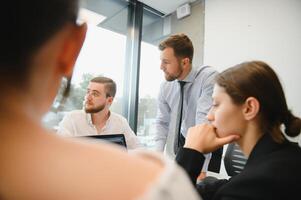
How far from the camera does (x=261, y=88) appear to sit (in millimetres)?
945

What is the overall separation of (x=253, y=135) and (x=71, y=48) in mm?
871

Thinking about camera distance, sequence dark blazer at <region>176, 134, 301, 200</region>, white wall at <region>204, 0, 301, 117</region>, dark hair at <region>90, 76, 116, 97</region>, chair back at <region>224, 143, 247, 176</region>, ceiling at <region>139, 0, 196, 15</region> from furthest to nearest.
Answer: ceiling at <region>139, 0, 196, 15</region>, white wall at <region>204, 0, 301, 117</region>, dark hair at <region>90, 76, 116, 97</region>, chair back at <region>224, 143, 247, 176</region>, dark blazer at <region>176, 134, 301, 200</region>

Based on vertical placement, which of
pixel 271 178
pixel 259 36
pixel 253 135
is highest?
pixel 259 36

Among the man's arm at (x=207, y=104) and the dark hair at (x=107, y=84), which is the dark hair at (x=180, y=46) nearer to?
the man's arm at (x=207, y=104)

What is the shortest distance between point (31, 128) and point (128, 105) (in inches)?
124

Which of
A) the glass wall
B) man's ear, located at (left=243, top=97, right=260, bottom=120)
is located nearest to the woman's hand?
man's ear, located at (left=243, top=97, right=260, bottom=120)

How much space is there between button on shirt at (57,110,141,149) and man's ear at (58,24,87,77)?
1.47 meters

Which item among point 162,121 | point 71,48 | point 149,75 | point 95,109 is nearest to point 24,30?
point 71,48

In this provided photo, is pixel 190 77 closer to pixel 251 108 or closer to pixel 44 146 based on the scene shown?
pixel 251 108

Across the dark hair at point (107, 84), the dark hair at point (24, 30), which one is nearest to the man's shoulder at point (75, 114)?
the dark hair at point (107, 84)

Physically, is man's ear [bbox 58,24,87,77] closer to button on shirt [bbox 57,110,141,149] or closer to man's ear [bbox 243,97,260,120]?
man's ear [bbox 243,97,260,120]

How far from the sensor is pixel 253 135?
38.9 inches

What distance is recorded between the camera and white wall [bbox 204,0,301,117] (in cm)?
232

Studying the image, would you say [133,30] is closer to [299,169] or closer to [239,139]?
[239,139]
